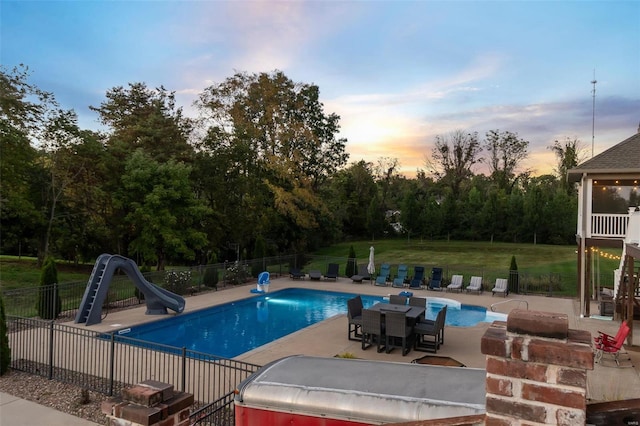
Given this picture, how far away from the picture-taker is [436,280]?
67.9 ft

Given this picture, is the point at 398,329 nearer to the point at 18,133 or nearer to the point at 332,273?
the point at 332,273

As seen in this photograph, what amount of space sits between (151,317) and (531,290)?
17530mm

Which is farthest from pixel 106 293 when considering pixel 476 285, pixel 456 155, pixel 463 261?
pixel 456 155

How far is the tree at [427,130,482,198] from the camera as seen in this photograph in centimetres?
4750

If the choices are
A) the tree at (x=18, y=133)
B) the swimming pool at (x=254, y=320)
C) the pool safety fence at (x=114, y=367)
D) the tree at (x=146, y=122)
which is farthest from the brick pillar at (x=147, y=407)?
the tree at (x=146, y=122)

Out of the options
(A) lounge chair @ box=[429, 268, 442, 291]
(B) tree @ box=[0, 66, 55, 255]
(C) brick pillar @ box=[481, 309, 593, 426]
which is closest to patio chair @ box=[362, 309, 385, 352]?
(C) brick pillar @ box=[481, 309, 593, 426]

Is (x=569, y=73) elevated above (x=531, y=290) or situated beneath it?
elevated above

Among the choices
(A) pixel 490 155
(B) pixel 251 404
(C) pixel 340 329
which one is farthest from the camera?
(A) pixel 490 155

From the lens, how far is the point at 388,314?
35.5 feet

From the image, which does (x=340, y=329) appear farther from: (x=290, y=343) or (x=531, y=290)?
(x=531, y=290)

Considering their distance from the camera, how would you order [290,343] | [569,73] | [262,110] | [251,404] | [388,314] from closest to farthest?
1. [251,404]
2. [388,314]
3. [290,343]
4. [569,73]
5. [262,110]

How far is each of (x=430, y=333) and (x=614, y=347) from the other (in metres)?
4.13

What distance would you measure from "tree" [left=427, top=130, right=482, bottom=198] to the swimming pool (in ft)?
104

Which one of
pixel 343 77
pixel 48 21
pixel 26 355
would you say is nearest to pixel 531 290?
pixel 343 77
